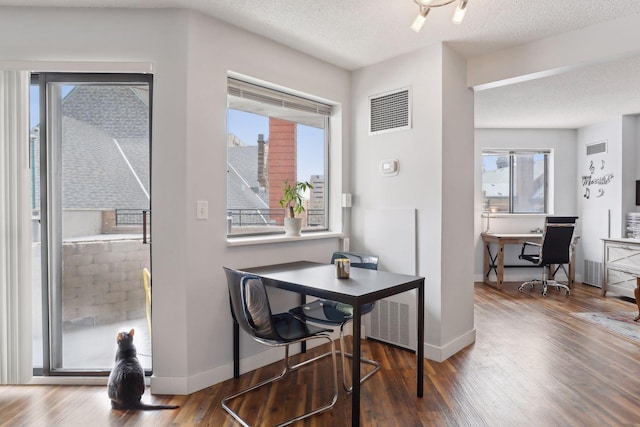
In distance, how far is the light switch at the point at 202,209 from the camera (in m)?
2.50

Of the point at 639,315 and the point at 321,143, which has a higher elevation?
the point at 321,143

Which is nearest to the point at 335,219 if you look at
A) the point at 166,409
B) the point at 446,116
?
the point at 446,116

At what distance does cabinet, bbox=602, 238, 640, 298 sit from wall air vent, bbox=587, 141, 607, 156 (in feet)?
4.62

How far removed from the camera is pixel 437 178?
2.99 m

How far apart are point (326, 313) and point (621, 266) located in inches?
176

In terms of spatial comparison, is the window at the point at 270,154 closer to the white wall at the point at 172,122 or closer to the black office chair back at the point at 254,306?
the white wall at the point at 172,122

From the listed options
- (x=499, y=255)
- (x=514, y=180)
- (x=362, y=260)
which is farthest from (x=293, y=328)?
(x=514, y=180)

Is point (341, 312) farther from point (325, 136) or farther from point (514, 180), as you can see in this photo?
point (514, 180)

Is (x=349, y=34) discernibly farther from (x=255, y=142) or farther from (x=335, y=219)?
(x=335, y=219)

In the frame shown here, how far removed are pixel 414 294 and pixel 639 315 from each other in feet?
8.92

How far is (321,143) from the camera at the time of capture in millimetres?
3658

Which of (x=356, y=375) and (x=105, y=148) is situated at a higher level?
(x=105, y=148)

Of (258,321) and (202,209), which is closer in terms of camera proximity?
(258,321)

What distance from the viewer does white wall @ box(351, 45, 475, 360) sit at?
2.99m
